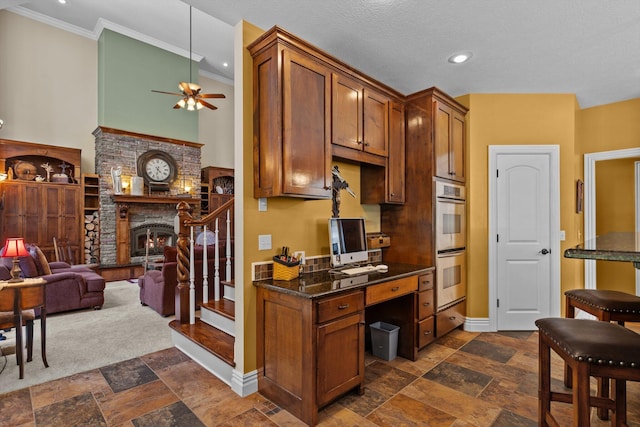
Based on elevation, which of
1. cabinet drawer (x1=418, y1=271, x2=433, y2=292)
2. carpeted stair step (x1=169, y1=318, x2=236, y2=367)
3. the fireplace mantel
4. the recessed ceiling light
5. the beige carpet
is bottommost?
the beige carpet

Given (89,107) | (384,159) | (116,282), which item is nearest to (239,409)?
(384,159)

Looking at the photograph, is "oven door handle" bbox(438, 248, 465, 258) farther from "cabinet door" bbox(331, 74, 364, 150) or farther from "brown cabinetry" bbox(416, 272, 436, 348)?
"cabinet door" bbox(331, 74, 364, 150)

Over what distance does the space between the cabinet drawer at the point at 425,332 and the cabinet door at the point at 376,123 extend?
169 centimetres

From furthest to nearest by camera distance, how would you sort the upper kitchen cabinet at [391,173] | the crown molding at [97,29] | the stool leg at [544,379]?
1. the crown molding at [97,29]
2. the upper kitchen cabinet at [391,173]
3. the stool leg at [544,379]

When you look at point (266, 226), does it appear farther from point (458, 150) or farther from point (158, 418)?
point (458, 150)

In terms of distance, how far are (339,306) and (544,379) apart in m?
1.26

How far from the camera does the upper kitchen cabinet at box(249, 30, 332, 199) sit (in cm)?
224

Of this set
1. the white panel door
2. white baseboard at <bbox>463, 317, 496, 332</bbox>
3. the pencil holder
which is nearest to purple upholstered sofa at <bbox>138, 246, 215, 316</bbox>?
the pencil holder

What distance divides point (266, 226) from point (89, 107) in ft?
23.5

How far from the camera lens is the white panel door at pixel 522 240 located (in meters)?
3.74

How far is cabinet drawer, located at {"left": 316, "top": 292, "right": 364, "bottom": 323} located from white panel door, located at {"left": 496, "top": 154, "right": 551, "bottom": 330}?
2.40 meters

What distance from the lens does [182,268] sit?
3445mm

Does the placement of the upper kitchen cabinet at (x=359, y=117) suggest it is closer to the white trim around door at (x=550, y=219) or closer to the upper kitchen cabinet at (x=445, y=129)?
the upper kitchen cabinet at (x=445, y=129)

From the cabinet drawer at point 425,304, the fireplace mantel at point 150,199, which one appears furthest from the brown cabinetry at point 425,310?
the fireplace mantel at point 150,199
